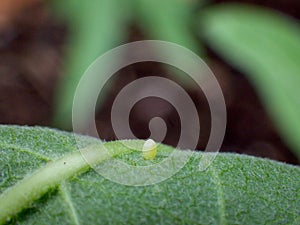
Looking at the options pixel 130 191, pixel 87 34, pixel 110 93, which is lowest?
pixel 110 93

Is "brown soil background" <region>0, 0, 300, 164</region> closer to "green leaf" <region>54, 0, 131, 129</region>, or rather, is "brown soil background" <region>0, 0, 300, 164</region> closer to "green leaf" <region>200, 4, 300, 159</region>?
"green leaf" <region>54, 0, 131, 129</region>

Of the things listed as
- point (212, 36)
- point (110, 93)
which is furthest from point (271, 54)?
point (110, 93)

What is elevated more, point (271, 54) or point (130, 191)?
point (130, 191)

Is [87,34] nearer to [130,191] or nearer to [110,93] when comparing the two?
[110,93]

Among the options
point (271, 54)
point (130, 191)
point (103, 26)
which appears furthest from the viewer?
point (103, 26)

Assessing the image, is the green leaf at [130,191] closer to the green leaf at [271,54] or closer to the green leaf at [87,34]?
the green leaf at [271,54]

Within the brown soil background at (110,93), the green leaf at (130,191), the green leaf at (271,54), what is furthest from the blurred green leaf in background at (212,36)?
the green leaf at (130,191)

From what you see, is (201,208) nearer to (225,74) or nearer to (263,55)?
(263,55)
